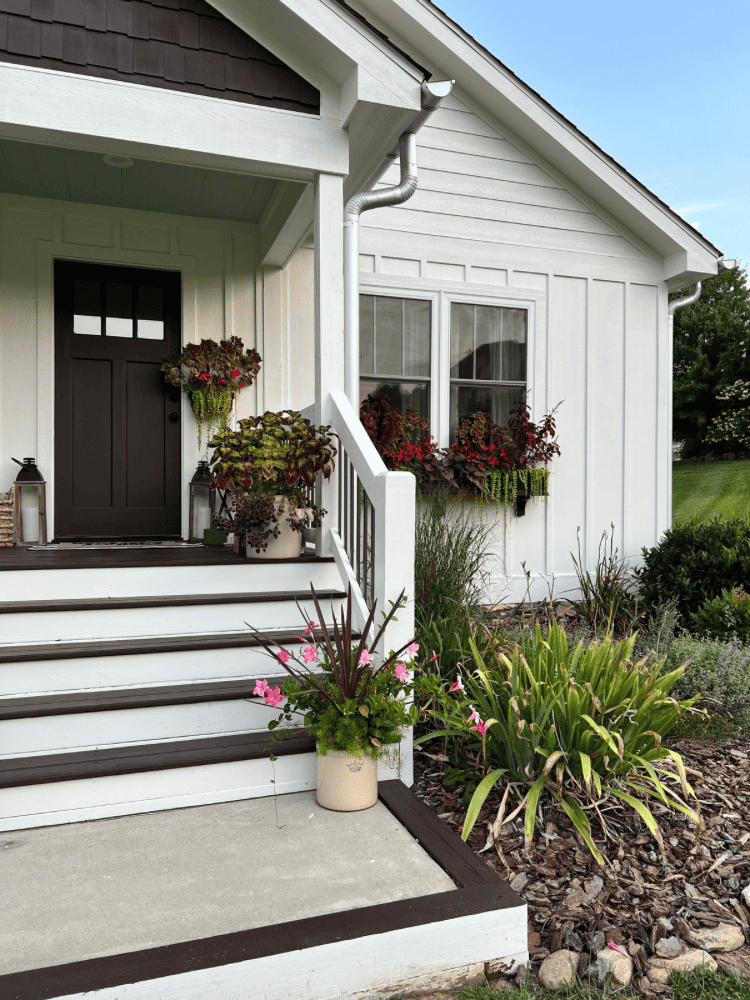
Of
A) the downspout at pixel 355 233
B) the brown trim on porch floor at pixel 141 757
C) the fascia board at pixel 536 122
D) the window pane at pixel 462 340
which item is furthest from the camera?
the window pane at pixel 462 340

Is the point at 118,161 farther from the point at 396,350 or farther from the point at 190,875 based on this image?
the point at 190,875

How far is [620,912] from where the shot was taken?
79.7 inches

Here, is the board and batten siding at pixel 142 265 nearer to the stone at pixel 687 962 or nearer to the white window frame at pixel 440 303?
the white window frame at pixel 440 303

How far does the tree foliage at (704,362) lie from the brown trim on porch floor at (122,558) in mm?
16695

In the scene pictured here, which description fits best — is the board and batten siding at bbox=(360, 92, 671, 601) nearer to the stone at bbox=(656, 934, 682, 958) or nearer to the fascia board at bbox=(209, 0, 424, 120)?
the fascia board at bbox=(209, 0, 424, 120)

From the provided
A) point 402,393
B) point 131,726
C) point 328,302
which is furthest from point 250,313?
point 131,726

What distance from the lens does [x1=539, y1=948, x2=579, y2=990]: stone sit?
5.90 ft

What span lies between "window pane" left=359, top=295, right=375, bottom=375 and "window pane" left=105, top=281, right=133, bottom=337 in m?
1.60

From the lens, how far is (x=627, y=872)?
219cm

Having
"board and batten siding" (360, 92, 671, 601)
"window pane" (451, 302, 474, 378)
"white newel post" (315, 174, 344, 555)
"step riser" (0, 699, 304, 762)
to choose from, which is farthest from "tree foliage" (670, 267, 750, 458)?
"step riser" (0, 699, 304, 762)

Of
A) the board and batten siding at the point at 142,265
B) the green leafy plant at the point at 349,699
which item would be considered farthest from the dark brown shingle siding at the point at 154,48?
the green leafy plant at the point at 349,699

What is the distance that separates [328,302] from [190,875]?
8.46 ft

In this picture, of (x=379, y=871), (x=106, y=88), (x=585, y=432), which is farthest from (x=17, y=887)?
(x=585, y=432)

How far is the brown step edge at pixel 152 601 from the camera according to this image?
9.61 ft
